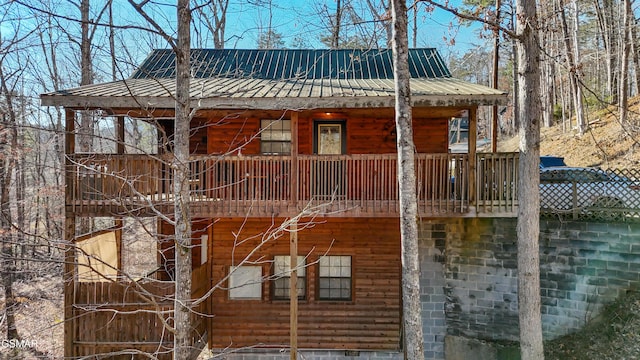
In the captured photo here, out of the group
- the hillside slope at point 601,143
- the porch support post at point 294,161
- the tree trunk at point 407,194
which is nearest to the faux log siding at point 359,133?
the porch support post at point 294,161

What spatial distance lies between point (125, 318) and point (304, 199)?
4450mm

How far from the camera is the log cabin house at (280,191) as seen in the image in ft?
23.4

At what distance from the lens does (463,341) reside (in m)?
8.58

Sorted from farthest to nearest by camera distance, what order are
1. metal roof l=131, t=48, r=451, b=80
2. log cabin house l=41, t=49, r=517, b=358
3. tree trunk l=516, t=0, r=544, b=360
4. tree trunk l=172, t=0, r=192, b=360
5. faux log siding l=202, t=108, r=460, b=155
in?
metal roof l=131, t=48, r=451, b=80 → faux log siding l=202, t=108, r=460, b=155 → log cabin house l=41, t=49, r=517, b=358 → tree trunk l=516, t=0, r=544, b=360 → tree trunk l=172, t=0, r=192, b=360

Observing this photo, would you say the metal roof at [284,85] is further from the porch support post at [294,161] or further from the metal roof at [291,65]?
the porch support post at [294,161]

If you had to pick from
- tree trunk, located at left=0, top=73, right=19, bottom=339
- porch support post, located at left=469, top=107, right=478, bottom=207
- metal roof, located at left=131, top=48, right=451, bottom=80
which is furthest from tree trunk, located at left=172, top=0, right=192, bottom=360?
tree trunk, located at left=0, top=73, right=19, bottom=339

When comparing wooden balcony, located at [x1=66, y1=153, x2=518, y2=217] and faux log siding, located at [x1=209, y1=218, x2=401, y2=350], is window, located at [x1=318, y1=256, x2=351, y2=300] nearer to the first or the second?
faux log siding, located at [x1=209, y1=218, x2=401, y2=350]

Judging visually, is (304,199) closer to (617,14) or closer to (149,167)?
(149,167)

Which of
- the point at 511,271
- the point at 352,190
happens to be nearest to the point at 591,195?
the point at 511,271

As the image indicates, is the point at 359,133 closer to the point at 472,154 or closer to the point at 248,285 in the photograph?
the point at 472,154

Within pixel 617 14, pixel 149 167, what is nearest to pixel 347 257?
pixel 149 167

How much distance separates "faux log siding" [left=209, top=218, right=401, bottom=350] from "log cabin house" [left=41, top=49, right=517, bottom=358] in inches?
1.3

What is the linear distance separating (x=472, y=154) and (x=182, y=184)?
550cm

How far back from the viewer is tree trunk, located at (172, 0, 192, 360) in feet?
14.3
